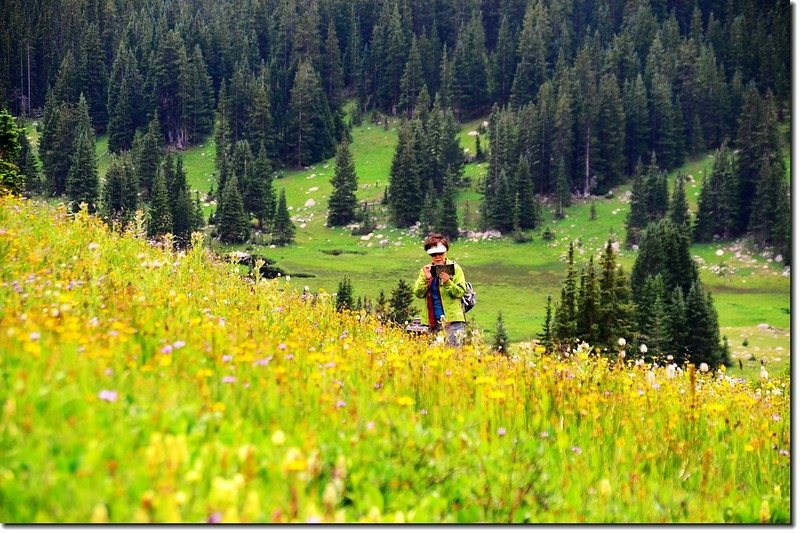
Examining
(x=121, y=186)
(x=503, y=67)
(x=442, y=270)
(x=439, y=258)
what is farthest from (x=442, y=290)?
(x=503, y=67)

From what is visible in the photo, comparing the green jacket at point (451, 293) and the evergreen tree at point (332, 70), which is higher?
the evergreen tree at point (332, 70)

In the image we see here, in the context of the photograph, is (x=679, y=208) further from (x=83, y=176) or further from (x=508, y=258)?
(x=83, y=176)

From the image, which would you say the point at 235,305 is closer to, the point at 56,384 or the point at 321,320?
the point at 321,320

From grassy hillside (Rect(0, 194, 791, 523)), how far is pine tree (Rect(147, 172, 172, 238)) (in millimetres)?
68580

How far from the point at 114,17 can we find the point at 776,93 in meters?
108

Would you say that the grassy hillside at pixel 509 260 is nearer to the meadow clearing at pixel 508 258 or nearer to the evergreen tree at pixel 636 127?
the meadow clearing at pixel 508 258

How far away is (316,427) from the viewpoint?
4359mm

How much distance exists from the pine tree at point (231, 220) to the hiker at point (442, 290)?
74080 millimetres

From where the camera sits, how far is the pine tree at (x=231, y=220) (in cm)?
8231

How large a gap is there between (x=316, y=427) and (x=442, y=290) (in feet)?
21.6

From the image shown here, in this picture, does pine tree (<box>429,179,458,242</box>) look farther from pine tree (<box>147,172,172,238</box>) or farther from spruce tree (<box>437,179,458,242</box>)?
pine tree (<box>147,172,172,238</box>)

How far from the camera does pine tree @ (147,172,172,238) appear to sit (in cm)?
7331

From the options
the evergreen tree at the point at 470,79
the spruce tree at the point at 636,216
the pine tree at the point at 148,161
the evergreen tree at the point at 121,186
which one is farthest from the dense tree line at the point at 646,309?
the pine tree at the point at 148,161

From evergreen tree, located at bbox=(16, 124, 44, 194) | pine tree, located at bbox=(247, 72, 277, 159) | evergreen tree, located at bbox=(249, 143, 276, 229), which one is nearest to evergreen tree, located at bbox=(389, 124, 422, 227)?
evergreen tree, located at bbox=(249, 143, 276, 229)
